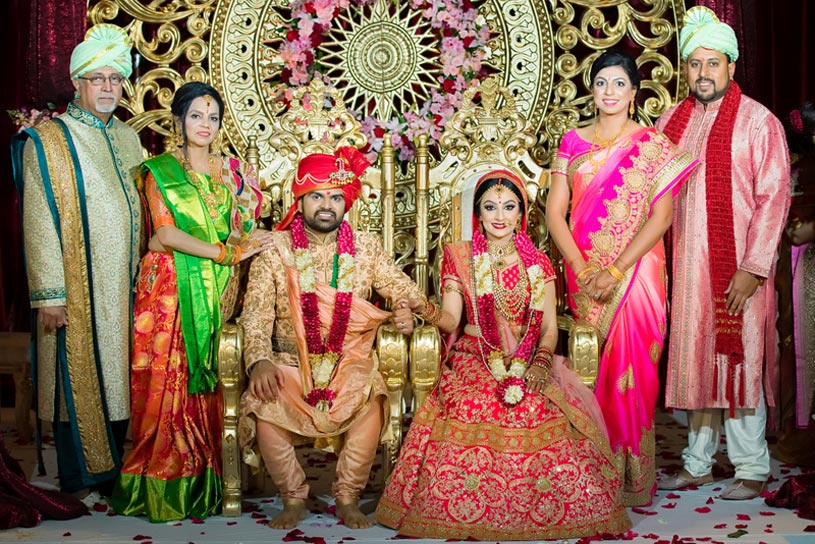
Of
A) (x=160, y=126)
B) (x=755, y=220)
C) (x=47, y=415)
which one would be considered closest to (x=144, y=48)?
(x=160, y=126)

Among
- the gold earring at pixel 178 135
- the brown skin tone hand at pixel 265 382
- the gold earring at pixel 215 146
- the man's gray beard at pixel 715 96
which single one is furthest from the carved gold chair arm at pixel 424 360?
the man's gray beard at pixel 715 96

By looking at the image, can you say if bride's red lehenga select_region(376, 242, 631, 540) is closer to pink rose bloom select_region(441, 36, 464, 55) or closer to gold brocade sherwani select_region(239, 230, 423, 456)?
gold brocade sherwani select_region(239, 230, 423, 456)

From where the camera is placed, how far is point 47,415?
16.0ft

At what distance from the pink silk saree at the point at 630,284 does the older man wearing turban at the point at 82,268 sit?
2086 mm

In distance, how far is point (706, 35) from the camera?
505cm

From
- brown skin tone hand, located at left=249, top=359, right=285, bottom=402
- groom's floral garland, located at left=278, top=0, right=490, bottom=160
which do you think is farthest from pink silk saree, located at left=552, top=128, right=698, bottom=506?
brown skin tone hand, located at left=249, top=359, right=285, bottom=402

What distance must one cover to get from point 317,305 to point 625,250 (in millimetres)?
1391

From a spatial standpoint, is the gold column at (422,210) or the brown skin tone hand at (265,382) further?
the gold column at (422,210)

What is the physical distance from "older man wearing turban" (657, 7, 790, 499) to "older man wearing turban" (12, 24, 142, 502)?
253 cm

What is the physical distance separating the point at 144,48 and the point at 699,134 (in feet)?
10.0

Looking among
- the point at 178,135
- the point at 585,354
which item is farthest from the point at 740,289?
the point at 178,135

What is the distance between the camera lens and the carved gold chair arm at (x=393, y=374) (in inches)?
185

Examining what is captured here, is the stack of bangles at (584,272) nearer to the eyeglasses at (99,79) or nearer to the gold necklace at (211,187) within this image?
the gold necklace at (211,187)

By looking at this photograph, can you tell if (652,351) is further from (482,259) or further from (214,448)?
(214,448)
